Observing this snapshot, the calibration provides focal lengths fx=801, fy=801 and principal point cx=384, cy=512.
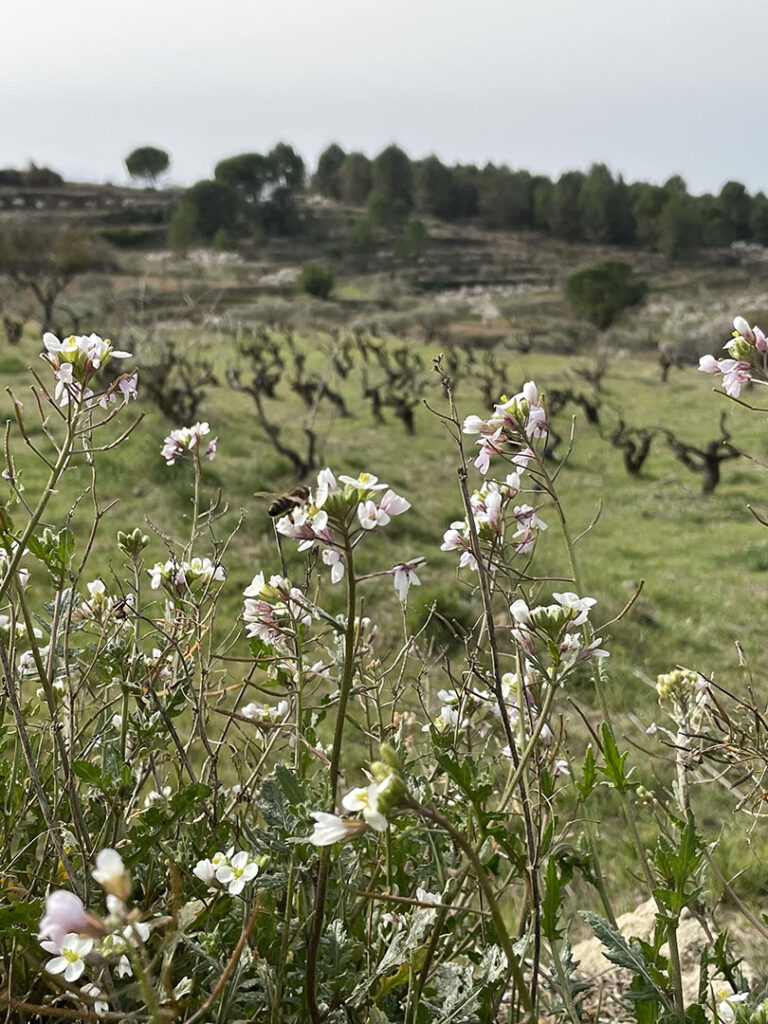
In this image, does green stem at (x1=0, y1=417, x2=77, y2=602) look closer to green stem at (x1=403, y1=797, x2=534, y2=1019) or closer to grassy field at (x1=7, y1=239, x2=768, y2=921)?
grassy field at (x1=7, y1=239, x2=768, y2=921)

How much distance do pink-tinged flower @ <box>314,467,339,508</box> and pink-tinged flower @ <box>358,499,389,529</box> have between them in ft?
0.14

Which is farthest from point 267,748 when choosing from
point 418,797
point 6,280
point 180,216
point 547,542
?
point 180,216

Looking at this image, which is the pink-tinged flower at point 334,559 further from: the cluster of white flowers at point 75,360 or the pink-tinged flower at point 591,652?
the cluster of white flowers at point 75,360

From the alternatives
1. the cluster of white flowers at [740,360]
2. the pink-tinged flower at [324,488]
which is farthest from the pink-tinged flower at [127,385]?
the cluster of white flowers at [740,360]

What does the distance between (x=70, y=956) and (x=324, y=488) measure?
0.63 m

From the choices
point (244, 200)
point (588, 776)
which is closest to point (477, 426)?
point (588, 776)

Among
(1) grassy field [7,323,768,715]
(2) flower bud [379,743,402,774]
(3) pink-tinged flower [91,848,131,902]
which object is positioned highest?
(3) pink-tinged flower [91,848,131,902]

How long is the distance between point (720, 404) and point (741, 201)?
7398 centimetres

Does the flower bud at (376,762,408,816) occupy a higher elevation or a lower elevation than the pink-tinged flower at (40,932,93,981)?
higher

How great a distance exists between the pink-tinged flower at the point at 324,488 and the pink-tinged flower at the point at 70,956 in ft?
1.84

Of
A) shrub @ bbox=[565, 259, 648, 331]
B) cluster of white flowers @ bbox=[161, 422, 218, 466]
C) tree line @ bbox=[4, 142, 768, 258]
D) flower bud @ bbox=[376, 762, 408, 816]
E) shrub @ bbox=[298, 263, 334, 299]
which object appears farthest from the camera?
tree line @ bbox=[4, 142, 768, 258]

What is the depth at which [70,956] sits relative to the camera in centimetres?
94

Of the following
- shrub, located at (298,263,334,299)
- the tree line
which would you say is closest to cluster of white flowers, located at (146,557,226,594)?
shrub, located at (298,263,334,299)

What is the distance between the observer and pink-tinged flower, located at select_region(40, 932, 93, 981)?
2.97 ft
